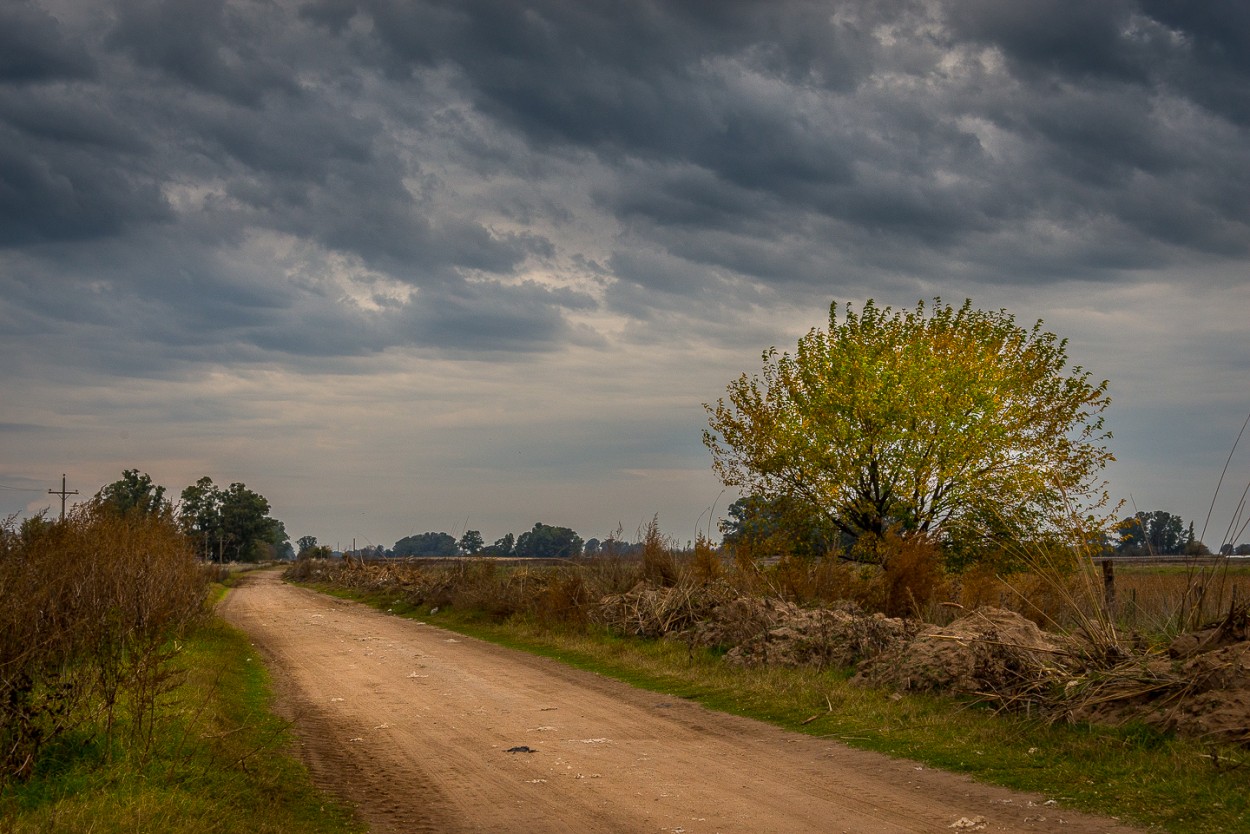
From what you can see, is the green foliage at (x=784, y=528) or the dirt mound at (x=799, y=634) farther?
the green foliage at (x=784, y=528)

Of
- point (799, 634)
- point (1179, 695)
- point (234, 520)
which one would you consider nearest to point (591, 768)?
point (1179, 695)

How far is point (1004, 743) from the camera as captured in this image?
36.3 ft

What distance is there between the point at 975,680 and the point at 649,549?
1392 centimetres

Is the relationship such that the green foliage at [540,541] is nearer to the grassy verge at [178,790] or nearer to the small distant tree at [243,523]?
the small distant tree at [243,523]

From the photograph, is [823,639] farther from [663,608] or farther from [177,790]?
[177,790]

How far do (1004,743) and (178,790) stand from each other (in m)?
8.36

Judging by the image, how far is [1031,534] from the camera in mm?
A: 29766

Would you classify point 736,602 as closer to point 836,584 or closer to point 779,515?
point 836,584

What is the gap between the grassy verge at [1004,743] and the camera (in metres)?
8.43

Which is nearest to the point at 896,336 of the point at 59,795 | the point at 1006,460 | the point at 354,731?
the point at 1006,460

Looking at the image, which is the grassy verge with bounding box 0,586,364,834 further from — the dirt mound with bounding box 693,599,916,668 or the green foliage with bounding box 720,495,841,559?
the green foliage with bounding box 720,495,841,559

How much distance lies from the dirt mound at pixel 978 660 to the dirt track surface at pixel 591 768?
2558mm

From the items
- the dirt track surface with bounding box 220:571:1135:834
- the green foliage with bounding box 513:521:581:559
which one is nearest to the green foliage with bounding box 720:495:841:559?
the dirt track surface with bounding box 220:571:1135:834

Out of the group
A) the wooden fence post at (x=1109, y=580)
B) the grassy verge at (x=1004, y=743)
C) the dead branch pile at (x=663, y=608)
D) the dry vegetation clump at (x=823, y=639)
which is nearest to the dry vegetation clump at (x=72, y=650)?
the grassy verge at (x=1004, y=743)
